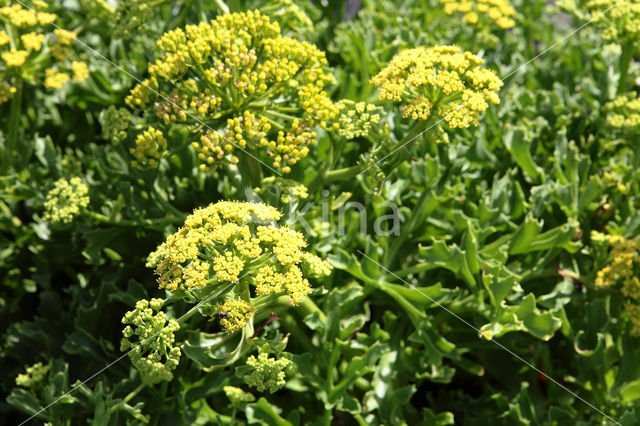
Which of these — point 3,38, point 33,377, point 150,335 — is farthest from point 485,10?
point 33,377

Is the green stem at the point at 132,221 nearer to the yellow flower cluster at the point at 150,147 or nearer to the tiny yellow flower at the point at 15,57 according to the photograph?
the yellow flower cluster at the point at 150,147

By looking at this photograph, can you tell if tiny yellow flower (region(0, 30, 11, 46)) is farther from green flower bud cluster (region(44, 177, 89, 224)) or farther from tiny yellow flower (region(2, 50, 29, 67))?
green flower bud cluster (region(44, 177, 89, 224))

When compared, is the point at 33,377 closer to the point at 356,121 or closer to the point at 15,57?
the point at 15,57

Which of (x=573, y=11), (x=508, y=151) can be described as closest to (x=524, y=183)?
(x=508, y=151)

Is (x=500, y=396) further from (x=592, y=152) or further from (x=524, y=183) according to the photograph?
(x=592, y=152)

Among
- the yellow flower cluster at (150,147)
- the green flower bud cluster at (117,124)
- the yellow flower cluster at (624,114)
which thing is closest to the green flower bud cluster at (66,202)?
the green flower bud cluster at (117,124)

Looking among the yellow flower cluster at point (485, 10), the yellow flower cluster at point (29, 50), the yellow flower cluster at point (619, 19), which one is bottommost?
the yellow flower cluster at point (29, 50)
